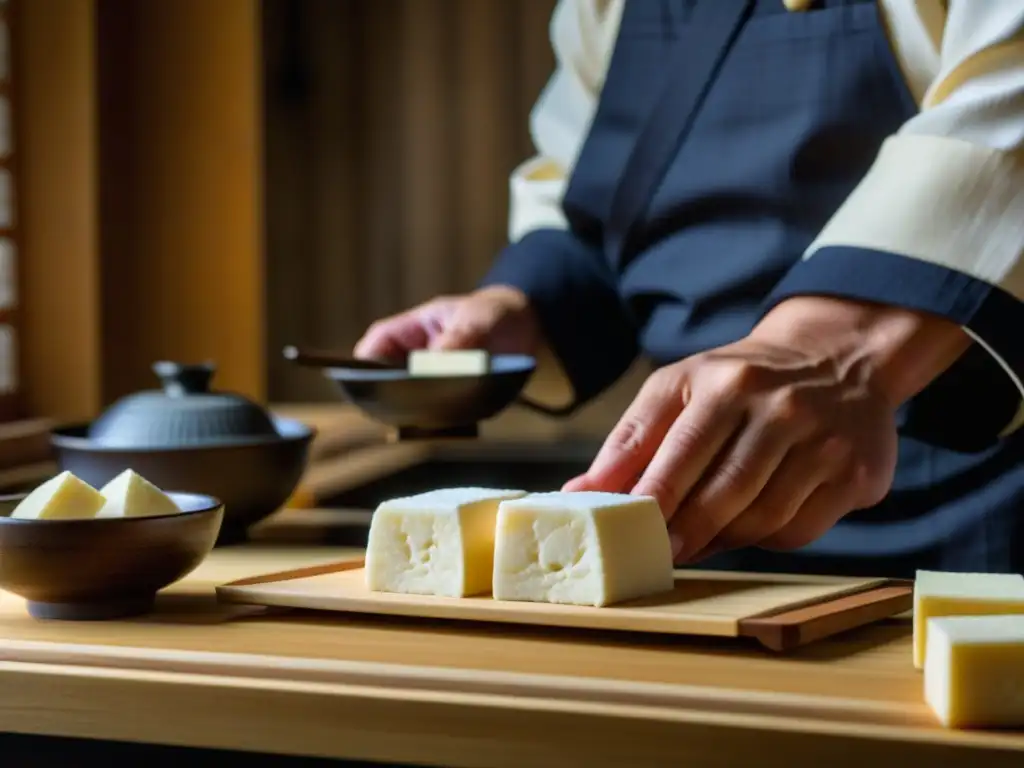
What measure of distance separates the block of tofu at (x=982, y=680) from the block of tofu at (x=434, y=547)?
35cm

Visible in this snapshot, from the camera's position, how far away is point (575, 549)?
0.96m

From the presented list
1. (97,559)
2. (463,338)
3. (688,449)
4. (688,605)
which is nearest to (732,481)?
(688,449)

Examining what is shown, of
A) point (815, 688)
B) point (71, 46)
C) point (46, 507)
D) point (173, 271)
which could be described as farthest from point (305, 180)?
point (815, 688)

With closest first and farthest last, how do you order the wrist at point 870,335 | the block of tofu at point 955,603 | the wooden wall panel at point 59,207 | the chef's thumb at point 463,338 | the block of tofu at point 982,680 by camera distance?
the block of tofu at point 982,680
the block of tofu at point 955,603
the wrist at point 870,335
the chef's thumb at point 463,338
the wooden wall panel at point 59,207

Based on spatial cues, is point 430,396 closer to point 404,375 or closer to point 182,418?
point 404,375

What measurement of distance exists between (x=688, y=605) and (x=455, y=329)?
723mm

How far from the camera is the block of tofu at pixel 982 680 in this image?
725 mm

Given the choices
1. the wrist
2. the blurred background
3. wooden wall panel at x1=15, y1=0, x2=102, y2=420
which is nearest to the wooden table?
the wrist

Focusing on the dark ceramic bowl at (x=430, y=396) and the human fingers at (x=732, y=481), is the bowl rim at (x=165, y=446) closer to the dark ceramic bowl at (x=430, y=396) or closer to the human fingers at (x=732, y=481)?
the dark ceramic bowl at (x=430, y=396)

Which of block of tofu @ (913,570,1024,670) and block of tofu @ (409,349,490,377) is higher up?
block of tofu @ (409,349,490,377)

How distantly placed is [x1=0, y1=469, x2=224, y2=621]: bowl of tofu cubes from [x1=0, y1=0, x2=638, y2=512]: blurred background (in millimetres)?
829

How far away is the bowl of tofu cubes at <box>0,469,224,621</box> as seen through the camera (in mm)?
955

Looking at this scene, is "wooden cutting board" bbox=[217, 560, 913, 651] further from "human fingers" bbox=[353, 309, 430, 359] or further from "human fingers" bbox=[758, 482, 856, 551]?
"human fingers" bbox=[353, 309, 430, 359]

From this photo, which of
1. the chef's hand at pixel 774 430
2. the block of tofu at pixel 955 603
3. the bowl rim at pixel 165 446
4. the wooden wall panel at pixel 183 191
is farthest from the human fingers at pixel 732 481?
the wooden wall panel at pixel 183 191
